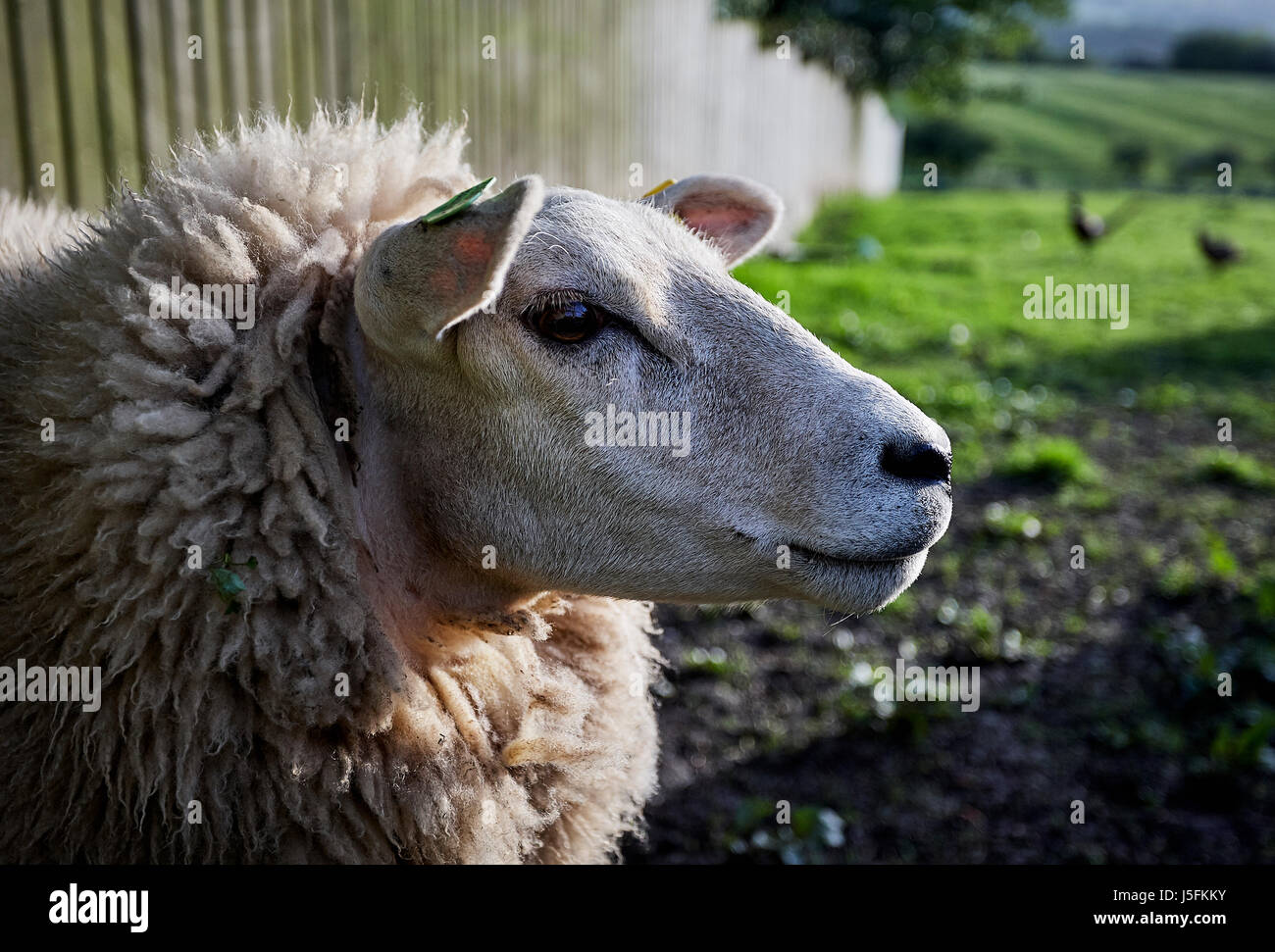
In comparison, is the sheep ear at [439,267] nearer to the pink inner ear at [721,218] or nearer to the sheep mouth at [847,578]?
the sheep mouth at [847,578]

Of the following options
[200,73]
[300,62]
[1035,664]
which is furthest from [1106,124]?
[200,73]

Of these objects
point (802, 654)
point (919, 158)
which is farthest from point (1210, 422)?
point (919, 158)

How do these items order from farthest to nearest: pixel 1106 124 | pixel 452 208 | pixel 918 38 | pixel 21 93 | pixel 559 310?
pixel 1106 124 < pixel 918 38 < pixel 21 93 < pixel 559 310 < pixel 452 208

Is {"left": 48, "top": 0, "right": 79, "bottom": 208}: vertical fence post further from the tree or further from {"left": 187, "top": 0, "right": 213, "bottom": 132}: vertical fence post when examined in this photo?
the tree

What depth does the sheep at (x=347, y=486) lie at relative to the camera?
196 cm

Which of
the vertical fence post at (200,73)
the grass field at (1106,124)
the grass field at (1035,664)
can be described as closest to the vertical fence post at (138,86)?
the vertical fence post at (200,73)

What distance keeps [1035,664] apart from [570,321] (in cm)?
305

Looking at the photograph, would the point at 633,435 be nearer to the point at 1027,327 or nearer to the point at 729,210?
the point at 729,210

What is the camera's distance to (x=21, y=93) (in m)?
3.23

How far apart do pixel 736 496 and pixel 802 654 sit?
244 cm

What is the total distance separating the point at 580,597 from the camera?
254cm

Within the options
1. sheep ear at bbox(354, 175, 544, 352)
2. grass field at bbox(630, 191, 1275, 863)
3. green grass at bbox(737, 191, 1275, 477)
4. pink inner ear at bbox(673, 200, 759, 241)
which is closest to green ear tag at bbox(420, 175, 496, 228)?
sheep ear at bbox(354, 175, 544, 352)

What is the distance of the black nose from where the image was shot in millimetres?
1937

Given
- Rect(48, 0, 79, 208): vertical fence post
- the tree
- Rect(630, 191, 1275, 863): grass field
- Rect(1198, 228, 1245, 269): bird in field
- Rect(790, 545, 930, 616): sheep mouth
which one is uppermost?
the tree
